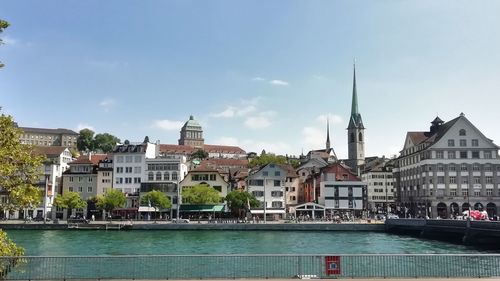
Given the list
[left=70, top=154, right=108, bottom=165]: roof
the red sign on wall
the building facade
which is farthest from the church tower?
the red sign on wall

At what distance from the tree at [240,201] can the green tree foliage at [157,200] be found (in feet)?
40.8

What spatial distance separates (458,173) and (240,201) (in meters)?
46.9

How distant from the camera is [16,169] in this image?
16.3 metres

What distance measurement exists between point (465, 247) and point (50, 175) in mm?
89676

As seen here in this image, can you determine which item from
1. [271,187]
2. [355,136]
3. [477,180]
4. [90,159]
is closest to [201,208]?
[271,187]

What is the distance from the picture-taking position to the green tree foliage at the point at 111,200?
315 feet

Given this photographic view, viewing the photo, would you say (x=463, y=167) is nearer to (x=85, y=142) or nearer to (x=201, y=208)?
(x=201, y=208)

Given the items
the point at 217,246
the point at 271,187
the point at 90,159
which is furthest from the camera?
the point at 90,159

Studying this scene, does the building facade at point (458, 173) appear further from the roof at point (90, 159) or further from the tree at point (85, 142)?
the tree at point (85, 142)

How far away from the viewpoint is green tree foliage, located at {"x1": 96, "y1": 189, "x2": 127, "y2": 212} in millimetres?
95875

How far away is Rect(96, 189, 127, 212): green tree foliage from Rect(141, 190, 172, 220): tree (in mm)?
4667

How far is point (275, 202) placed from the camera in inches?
4109

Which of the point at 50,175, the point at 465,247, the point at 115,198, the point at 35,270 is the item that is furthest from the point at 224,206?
the point at 35,270

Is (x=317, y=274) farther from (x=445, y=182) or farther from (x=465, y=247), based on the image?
(x=445, y=182)
